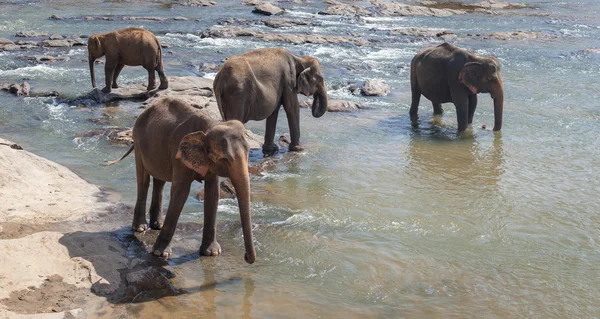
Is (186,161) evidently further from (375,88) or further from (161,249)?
(375,88)

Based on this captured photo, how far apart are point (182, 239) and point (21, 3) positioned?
30388 millimetres

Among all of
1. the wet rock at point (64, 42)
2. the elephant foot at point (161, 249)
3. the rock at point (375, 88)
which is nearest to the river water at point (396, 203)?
the elephant foot at point (161, 249)

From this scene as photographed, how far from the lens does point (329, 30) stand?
2964cm

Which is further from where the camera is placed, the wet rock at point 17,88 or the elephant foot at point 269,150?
the wet rock at point 17,88

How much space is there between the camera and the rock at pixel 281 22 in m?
30.6

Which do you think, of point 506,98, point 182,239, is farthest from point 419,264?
point 506,98

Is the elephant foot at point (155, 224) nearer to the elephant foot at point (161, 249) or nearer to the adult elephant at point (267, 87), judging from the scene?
the elephant foot at point (161, 249)

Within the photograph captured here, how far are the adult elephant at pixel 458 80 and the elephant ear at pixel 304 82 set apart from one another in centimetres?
354

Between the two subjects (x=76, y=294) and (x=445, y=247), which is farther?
(x=445, y=247)

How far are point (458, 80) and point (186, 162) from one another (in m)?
8.74

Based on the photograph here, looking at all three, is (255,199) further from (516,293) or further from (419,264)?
(516,293)

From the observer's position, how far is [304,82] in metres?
12.5

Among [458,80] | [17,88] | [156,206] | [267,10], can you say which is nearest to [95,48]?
[17,88]

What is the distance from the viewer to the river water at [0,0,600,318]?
24.4ft
